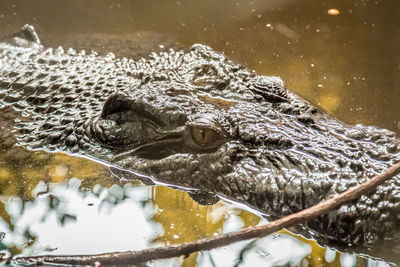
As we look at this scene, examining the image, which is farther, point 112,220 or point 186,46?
point 186,46

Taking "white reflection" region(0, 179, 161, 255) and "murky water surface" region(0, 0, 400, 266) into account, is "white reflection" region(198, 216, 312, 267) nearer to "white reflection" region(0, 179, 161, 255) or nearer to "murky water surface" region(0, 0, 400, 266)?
"murky water surface" region(0, 0, 400, 266)

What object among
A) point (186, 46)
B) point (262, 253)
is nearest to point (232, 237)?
point (262, 253)

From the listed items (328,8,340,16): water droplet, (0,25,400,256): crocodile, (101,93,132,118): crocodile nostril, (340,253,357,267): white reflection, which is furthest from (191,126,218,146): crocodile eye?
(328,8,340,16): water droplet

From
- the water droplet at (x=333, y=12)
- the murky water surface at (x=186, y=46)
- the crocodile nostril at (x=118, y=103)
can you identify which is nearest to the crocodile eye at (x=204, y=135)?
the murky water surface at (x=186, y=46)

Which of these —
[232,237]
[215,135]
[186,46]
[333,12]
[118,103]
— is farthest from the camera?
[333,12]

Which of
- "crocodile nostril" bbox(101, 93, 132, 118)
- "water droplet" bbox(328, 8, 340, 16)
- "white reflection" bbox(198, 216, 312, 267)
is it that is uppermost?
"water droplet" bbox(328, 8, 340, 16)

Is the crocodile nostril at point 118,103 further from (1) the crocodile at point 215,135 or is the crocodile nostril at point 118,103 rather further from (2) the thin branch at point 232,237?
(2) the thin branch at point 232,237

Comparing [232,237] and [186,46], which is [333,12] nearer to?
[186,46]
